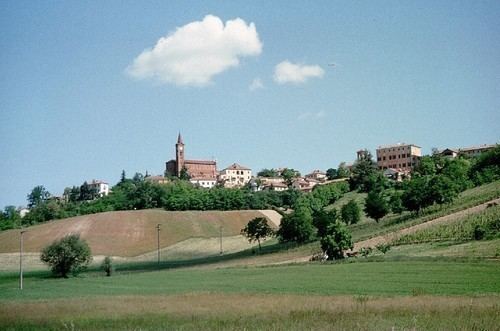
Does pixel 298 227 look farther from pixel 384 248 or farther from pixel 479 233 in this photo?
pixel 479 233

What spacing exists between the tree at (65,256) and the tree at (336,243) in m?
39.1

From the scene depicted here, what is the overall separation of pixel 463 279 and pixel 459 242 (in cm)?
2891

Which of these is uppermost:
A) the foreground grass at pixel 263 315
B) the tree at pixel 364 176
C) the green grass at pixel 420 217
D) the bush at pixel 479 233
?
the tree at pixel 364 176

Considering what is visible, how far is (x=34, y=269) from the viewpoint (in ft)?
345

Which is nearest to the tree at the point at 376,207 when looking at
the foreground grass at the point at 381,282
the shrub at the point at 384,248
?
the shrub at the point at 384,248

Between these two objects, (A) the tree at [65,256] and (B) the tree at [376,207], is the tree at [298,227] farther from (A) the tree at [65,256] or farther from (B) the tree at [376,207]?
(A) the tree at [65,256]

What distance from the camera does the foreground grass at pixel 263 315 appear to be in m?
19.4

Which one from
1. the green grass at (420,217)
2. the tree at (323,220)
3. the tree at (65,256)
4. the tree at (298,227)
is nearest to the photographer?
the tree at (65,256)

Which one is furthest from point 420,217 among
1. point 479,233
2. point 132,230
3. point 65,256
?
point 132,230

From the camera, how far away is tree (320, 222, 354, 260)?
7956 cm

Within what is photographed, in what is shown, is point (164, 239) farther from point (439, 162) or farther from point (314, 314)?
point (314, 314)

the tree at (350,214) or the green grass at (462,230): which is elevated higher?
the tree at (350,214)

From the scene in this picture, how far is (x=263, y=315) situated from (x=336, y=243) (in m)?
56.6

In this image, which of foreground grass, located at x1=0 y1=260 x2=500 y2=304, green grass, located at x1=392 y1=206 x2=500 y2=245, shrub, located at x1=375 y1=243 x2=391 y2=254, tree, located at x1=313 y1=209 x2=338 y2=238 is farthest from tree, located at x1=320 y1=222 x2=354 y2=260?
foreground grass, located at x1=0 y1=260 x2=500 y2=304
